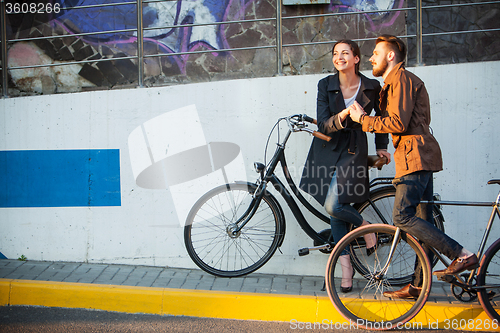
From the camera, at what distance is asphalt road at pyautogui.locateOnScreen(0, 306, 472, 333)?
303 centimetres

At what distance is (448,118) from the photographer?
4.01 m

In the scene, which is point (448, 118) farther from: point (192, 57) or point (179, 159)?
point (192, 57)

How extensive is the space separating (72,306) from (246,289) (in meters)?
1.52

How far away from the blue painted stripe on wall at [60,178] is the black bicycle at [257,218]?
1.15 metres

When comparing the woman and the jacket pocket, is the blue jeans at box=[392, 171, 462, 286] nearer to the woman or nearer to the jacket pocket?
the jacket pocket

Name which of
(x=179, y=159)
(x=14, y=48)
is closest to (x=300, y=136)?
(x=179, y=159)

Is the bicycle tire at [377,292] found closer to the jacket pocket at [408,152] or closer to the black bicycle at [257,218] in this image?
the black bicycle at [257,218]

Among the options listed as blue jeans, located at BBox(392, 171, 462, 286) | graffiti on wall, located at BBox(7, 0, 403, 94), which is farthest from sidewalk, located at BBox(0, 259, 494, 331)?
graffiti on wall, located at BBox(7, 0, 403, 94)

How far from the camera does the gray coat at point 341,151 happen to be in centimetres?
333

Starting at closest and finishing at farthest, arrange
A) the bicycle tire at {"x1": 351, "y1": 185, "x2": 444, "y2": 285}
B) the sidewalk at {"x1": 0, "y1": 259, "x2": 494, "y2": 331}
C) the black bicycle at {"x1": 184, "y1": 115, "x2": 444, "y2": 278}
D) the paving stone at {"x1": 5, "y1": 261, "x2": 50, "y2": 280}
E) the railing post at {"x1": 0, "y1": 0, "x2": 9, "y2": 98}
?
the sidewalk at {"x1": 0, "y1": 259, "x2": 494, "y2": 331}
the bicycle tire at {"x1": 351, "y1": 185, "x2": 444, "y2": 285}
the black bicycle at {"x1": 184, "y1": 115, "x2": 444, "y2": 278}
the paving stone at {"x1": 5, "y1": 261, "x2": 50, "y2": 280}
the railing post at {"x1": 0, "y1": 0, "x2": 9, "y2": 98}

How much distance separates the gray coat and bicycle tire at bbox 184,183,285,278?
52 cm

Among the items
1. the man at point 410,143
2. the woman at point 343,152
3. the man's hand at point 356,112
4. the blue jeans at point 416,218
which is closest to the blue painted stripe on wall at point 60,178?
the woman at point 343,152

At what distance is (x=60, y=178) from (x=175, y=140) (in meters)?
1.39

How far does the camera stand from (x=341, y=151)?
3.40 m
